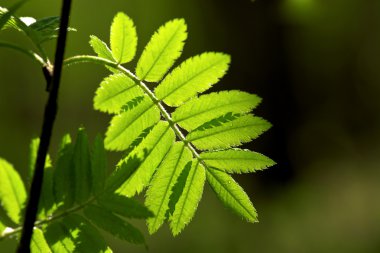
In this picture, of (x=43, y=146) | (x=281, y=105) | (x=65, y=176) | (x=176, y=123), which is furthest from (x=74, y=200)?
(x=281, y=105)

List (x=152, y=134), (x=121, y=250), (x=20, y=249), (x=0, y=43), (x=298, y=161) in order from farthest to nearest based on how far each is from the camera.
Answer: (x=298, y=161), (x=121, y=250), (x=152, y=134), (x=0, y=43), (x=20, y=249)

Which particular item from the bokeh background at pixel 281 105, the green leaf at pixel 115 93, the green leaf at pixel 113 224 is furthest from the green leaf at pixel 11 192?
the bokeh background at pixel 281 105

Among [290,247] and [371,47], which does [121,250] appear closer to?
[290,247]

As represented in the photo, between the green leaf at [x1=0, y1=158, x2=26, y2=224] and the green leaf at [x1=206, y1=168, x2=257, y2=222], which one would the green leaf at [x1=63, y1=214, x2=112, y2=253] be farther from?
the green leaf at [x1=206, y1=168, x2=257, y2=222]

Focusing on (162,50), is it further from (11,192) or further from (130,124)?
(11,192)

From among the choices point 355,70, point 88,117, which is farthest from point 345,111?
point 88,117

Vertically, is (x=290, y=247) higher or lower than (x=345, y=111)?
lower
